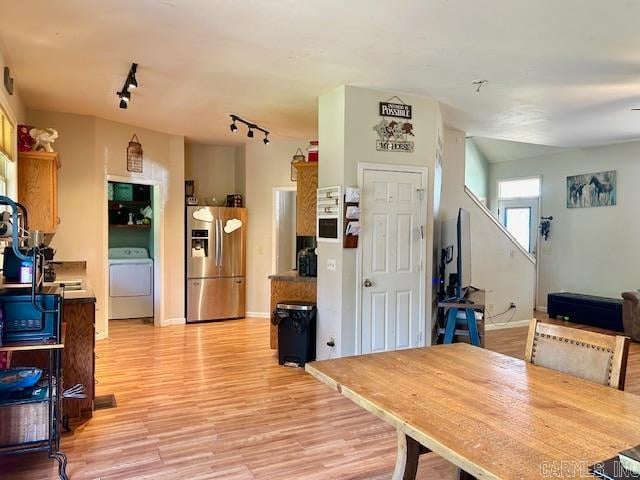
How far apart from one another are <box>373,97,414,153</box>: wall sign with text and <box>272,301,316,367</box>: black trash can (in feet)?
5.70

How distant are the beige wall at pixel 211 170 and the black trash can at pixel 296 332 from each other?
11.1 ft

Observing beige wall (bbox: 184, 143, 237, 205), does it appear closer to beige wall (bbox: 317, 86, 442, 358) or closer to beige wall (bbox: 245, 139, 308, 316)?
beige wall (bbox: 245, 139, 308, 316)

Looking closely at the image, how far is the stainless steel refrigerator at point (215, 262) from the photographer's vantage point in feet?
22.6

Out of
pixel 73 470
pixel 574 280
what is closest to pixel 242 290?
pixel 73 470

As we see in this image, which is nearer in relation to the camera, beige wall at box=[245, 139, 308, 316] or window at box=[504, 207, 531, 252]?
beige wall at box=[245, 139, 308, 316]

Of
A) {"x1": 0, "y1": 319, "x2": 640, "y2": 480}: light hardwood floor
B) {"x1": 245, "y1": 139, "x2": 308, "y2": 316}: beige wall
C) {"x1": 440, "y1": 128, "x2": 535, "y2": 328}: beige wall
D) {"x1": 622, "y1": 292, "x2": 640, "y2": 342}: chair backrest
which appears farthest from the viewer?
{"x1": 245, "y1": 139, "x2": 308, "y2": 316}: beige wall

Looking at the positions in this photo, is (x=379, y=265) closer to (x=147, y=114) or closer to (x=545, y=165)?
(x=147, y=114)

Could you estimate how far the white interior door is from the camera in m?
4.42

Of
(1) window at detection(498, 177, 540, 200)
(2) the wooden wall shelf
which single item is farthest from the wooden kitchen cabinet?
(1) window at detection(498, 177, 540, 200)

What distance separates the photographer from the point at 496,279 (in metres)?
6.81

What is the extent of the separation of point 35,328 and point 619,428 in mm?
2689

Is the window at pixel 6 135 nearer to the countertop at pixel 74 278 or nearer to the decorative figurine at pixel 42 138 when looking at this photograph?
the decorative figurine at pixel 42 138

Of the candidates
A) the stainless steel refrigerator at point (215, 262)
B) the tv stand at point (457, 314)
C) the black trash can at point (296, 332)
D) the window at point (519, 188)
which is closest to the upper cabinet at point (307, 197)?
the black trash can at point (296, 332)

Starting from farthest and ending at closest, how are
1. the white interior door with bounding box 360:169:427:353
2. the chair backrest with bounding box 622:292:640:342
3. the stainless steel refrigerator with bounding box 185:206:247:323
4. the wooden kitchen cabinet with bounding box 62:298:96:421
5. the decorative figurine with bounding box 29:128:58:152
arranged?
the stainless steel refrigerator with bounding box 185:206:247:323
the chair backrest with bounding box 622:292:640:342
the decorative figurine with bounding box 29:128:58:152
the white interior door with bounding box 360:169:427:353
the wooden kitchen cabinet with bounding box 62:298:96:421
